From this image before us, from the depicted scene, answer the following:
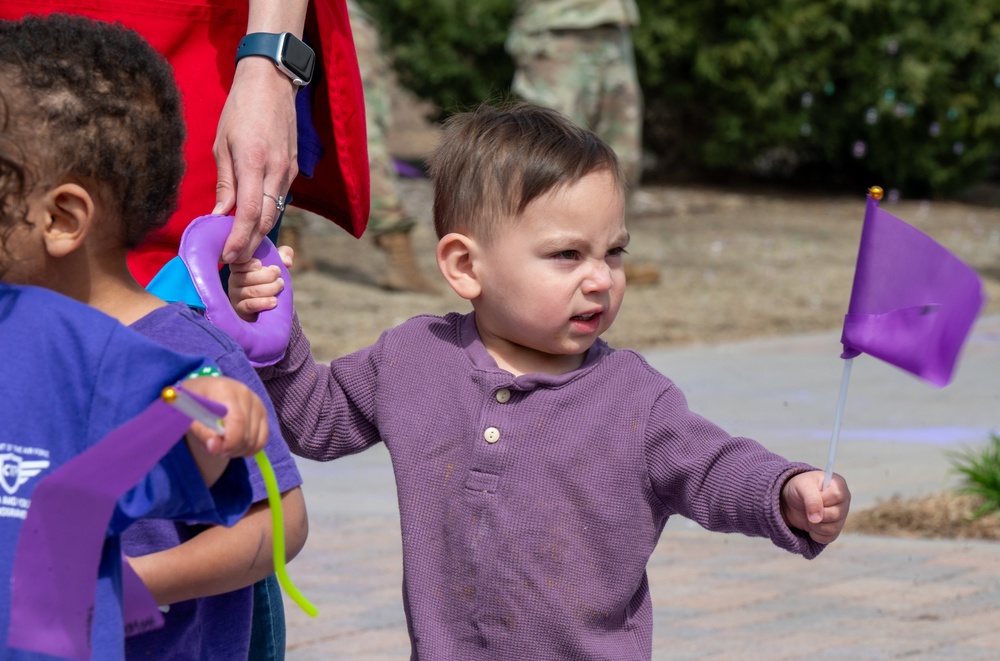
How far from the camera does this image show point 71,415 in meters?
1.59

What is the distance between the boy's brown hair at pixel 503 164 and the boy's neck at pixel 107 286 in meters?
0.69

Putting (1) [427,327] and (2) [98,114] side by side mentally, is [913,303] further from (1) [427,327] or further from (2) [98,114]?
(2) [98,114]

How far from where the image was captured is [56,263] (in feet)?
5.57

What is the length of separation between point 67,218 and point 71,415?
0.22m

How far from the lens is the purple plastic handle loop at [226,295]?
210cm

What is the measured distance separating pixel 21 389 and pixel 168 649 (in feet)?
1.32

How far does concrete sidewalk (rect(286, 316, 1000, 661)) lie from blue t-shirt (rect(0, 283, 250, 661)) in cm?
197

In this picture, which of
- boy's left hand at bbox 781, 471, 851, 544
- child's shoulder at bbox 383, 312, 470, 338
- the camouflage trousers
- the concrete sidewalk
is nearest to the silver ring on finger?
child's shoulder at bbox 383, 312, 470, 338

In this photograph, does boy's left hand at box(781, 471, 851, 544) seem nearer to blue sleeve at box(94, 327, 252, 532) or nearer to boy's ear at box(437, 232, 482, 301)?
boy's ear at box(437, 232, 482, 301)

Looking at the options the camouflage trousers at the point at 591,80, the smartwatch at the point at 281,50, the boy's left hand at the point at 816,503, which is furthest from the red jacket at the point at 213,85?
the camouflage trousers at the point at 591,80

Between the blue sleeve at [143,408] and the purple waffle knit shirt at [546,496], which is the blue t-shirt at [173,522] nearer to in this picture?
the blue sleeve at [143,408]

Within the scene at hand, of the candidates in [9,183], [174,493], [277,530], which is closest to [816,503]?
[277,530]

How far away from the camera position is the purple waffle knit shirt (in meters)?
2.25

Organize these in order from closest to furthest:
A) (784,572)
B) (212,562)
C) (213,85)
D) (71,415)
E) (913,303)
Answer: (71,415) < (212,562) < (913,303) < (213,85) < (784,572)
